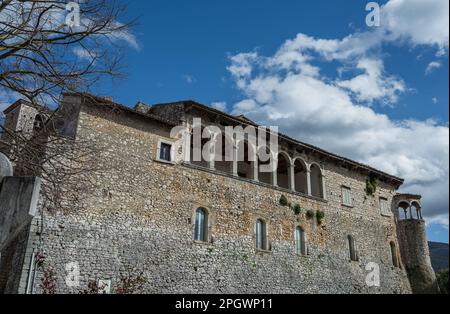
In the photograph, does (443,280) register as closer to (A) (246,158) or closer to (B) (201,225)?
(A) (246,158)

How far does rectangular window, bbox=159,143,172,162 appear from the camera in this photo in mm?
18672

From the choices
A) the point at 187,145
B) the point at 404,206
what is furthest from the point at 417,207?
the point at 187,145

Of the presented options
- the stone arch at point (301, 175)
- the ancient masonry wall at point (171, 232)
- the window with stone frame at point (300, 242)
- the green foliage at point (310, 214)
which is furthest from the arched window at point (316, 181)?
the window with stone frame at point (300, 242)

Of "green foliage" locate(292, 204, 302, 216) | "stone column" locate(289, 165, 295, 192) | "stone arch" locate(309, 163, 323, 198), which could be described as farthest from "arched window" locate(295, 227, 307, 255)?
"stone arch" locate(309, 163, 323, 198)

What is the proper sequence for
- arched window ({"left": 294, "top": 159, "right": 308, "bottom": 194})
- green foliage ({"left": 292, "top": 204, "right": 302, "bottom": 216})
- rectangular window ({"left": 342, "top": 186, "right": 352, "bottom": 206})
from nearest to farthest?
green foliage ({"left": 292, "top": 204, "right": 302, "bottom": 216}) < arched window ({"left": 294, "top": 159, "right": 308, "bottom": 194}) < rectangular window ({"left": 342, "top": 186, "right": 352, "bottom": 206})

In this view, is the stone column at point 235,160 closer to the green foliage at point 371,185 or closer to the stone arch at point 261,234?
the stone arch at point 261,234

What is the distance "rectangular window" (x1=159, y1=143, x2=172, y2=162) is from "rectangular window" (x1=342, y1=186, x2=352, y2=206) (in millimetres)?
13224

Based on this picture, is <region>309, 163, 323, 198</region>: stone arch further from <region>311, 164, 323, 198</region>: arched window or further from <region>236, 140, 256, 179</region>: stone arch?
<region>236, 140, 256, 179</region>: stone arch

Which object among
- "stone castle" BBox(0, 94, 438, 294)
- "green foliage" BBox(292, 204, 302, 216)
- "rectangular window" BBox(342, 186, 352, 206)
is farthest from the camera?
"rectangular window" BBox(342, 186, 352, 206)

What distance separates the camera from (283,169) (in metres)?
27.5

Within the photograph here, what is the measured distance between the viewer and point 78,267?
14789 mm

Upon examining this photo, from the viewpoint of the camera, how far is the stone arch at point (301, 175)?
25.4 metres
